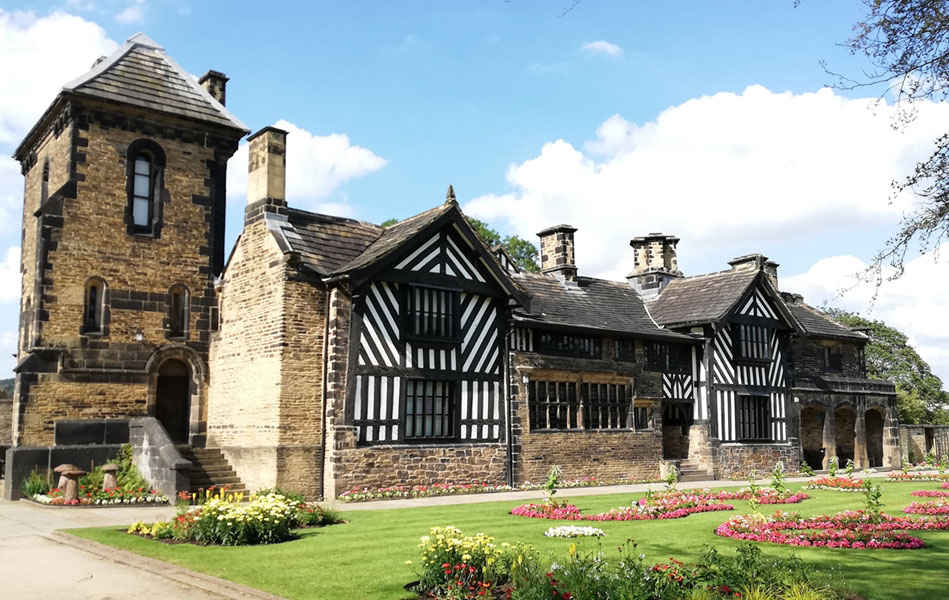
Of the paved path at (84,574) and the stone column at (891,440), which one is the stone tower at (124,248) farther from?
the stone column at (891,440)

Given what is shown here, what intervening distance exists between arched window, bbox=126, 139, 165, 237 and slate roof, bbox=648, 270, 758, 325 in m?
17.0

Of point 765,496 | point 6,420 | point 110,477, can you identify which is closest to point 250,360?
point 110,477

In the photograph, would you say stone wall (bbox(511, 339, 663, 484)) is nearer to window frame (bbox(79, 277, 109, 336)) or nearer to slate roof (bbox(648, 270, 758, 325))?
slate roof (bbox(648, 270, 758, 325))

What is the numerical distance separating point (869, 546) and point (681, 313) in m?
18.1

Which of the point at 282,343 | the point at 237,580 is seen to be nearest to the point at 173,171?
the point at 282,343

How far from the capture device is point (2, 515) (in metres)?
15.0

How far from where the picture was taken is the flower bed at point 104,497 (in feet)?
54.7

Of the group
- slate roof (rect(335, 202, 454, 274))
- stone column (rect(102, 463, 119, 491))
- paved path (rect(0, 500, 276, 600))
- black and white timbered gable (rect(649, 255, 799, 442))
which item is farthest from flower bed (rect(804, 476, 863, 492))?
stone column (rect(102, 463, 119, 491))

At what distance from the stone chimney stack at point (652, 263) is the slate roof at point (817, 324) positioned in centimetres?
522

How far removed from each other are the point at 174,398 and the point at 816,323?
2571 centimetres

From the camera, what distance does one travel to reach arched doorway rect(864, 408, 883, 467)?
34938mm

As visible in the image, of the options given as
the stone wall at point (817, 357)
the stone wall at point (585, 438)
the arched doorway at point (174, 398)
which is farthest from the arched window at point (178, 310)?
the stone wall at point (817, 357)

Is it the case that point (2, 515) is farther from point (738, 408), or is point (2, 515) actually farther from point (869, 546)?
point (738, 408)

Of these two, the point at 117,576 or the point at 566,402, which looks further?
the point at 566,402
